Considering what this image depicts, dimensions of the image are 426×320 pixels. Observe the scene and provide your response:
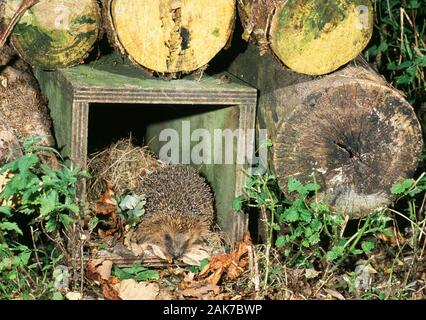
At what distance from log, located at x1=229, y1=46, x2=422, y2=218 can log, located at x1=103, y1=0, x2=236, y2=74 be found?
0.40 m

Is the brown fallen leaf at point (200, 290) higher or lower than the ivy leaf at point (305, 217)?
lower

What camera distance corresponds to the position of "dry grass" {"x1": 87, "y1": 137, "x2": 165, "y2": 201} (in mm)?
5262

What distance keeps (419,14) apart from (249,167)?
2272 millimetres

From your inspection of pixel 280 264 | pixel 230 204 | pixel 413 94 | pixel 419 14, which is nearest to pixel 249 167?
pixel 230 204

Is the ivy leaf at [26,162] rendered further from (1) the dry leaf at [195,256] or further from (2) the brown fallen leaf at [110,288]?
(1) the dry leaf at [195,256]

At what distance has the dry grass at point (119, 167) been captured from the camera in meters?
5.26

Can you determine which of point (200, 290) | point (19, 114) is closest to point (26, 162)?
point (19, 114)

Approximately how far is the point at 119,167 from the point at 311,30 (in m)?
1.81

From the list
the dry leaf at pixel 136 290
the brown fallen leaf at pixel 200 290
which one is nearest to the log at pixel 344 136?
the brown fallen leaf at pixel 200 290

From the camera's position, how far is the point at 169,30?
4281 millimetres

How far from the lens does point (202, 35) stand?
4328 mm

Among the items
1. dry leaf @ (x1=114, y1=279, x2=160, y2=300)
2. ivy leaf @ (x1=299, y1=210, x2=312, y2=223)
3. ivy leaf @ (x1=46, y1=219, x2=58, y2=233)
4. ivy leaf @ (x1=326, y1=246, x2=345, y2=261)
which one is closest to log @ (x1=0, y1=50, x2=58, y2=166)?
ivy leaf @ (x1=46, y1=219, x2=58, y2=233)

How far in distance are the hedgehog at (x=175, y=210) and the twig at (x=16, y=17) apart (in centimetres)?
126

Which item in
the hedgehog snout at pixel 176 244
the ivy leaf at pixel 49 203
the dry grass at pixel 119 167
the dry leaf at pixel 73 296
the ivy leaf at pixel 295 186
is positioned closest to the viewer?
the ivy leaf at pixel 49 203
